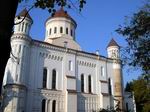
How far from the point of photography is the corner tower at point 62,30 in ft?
123

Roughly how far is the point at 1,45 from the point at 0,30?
13 cm

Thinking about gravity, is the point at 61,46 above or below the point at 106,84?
above

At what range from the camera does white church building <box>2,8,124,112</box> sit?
28203 millimetres

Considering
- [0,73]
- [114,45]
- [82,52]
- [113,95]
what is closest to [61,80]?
[82,52]

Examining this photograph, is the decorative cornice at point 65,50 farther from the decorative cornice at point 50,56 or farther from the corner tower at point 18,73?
the corner tower at point 18,73

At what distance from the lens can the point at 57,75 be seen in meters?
32.0

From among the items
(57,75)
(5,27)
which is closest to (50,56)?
(57,75)

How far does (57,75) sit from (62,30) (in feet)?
30.3

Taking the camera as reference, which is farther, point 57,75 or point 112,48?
point 112,48

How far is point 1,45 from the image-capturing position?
2.24m

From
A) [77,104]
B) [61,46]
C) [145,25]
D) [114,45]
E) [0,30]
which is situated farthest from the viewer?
[114,45]

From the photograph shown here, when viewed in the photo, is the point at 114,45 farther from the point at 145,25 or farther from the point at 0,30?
the point at 0,30

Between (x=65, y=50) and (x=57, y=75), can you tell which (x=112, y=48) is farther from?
(x=57, y=75)

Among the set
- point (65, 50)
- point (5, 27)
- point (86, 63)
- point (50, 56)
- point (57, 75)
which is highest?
point (65, 50)
